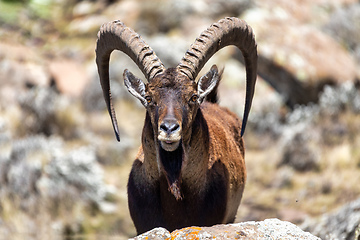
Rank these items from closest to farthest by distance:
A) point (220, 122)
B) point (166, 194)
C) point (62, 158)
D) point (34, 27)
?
point (166, 194) < point (220, 122) < point (62, 158) < point (34, 27)

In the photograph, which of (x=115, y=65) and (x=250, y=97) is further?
(x=115, y=65)

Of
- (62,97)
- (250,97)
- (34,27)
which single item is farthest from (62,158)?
(34,27)

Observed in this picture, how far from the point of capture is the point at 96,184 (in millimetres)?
11156

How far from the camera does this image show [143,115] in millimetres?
15688

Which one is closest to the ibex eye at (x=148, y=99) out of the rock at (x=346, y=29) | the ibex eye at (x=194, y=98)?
the ibex eye at (x=194, y=98)

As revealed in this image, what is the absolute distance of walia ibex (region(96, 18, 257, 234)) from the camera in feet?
14.2

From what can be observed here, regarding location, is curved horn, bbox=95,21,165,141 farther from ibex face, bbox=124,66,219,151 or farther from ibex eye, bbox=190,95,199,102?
ibex eye, bbox=190,95,199,102

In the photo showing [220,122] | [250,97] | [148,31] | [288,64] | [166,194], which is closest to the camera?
[166,194]

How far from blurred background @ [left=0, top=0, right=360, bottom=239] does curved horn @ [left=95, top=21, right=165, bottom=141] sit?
2534mm

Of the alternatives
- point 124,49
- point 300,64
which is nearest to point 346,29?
point 300,64

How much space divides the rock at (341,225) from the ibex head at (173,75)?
5.19 feet

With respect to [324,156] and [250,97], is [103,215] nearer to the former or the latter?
[324,156]

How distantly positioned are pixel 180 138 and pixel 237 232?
2.96 feet

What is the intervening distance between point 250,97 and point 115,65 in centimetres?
1286
